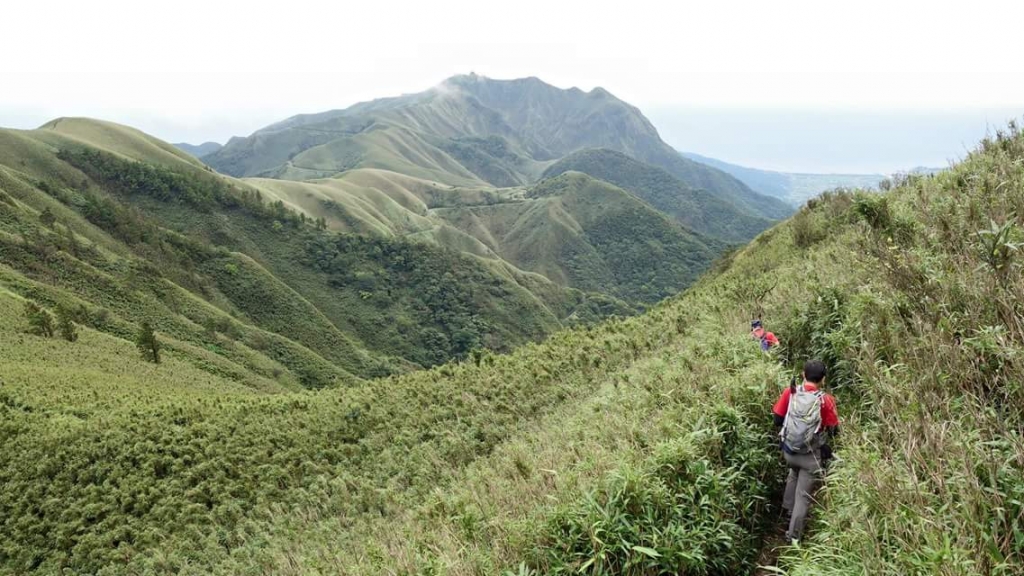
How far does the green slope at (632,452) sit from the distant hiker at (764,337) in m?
0.40

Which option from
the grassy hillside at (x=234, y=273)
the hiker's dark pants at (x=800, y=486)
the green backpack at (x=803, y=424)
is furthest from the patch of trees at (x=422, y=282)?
the green backpack at (x=803, y=424)

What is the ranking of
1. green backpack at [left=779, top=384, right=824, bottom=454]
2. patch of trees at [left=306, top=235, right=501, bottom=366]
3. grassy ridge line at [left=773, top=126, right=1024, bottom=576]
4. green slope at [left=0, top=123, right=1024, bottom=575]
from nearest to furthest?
grassy ridge line at [left=773, top=126, right=1024, bottom=576]
green slope at [left=0, top=123, right=1024, bottom=575]
green backpack at [left=779, top=384, right=824, bottom=454]
patch of trees at [left=306, top=235, right=501, bottom=366]

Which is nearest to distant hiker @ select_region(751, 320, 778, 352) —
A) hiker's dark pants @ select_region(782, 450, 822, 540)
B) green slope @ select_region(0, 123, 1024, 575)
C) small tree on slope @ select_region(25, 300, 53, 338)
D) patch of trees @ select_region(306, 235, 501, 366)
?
green slope @ select_region(0, 123, 1024, 575)

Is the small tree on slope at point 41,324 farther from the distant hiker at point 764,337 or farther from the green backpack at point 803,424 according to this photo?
the green backpack at point 803,424

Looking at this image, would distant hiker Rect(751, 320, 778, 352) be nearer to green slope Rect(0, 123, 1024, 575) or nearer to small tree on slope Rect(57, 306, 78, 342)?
green slope Rect(0, 123, 1024, 575)

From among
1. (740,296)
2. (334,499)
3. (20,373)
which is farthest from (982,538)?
(20,373)

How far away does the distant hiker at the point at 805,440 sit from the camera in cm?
529

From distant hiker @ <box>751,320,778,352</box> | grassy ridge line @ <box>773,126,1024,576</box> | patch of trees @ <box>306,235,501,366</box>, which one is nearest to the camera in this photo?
grassy ridge line @ <box>773,126,1024,576</box>

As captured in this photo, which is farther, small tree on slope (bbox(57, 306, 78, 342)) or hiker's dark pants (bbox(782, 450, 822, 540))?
small tree on slope (bbox(57, 306, 78, 342))

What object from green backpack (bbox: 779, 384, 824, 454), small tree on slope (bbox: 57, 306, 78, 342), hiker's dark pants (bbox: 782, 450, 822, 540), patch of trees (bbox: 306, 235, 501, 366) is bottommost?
patch of trees (bbox: 306, 235, 501, 366)

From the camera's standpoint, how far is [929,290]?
6324 mm

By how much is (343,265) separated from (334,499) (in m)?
128

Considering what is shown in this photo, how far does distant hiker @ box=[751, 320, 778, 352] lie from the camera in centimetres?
832

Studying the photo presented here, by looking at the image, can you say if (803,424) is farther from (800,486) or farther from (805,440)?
(800,486)
